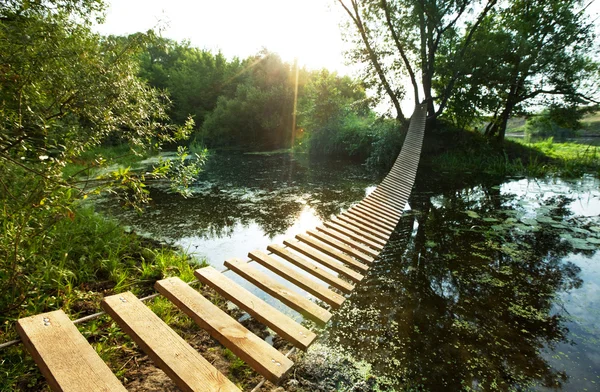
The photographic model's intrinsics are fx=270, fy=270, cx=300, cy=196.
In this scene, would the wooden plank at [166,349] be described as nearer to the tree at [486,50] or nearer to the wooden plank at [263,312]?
the wooden plank at [263,312]

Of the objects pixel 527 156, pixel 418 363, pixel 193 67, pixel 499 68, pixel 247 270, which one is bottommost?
pixel 418 363

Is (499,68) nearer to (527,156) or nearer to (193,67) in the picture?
(527,156)

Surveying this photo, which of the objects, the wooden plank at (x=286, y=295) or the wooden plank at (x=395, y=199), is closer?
the wooden plank at (x=286, y=295)

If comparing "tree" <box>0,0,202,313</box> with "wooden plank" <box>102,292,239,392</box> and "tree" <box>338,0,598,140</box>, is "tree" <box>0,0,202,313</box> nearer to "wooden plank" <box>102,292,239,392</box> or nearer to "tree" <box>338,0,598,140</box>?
"wooden plank" <box>102,292,239,392</box>

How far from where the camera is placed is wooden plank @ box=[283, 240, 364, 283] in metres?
1.69

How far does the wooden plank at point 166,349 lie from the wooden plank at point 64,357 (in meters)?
0.12

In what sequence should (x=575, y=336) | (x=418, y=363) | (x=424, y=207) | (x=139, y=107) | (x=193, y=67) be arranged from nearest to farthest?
(x=418, y=363) → (x=575, y=336) → (x=139, y=107) → (x=424, y=207) → (x=193, y=67)

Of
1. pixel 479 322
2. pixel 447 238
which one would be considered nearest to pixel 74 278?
pixel 479 322

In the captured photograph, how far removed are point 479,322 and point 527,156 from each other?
9.23 metres

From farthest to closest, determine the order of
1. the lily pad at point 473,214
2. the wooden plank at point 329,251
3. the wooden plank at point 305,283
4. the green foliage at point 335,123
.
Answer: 1. the green foliage at point 335,123
2. the lily pad at point 473,214
3. the wooden plank at point 329,251
4. the wooden plank at point 305,283

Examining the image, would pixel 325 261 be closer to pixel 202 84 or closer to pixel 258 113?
pixel 258 113

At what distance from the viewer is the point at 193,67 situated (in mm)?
22875

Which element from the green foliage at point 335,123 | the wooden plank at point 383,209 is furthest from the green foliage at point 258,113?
the wooden plank at point 383,209

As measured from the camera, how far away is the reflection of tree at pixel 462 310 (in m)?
1.43
